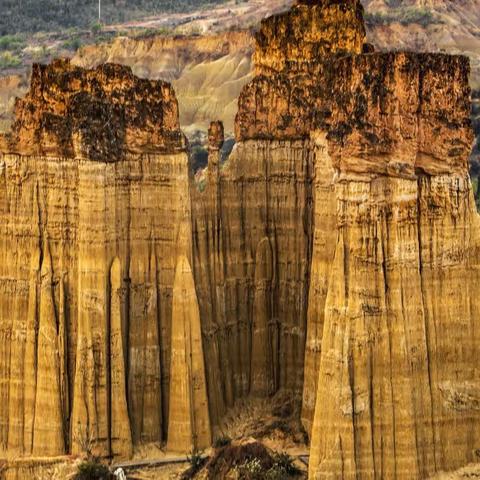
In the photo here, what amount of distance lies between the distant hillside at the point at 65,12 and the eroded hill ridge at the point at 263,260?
5000 inches

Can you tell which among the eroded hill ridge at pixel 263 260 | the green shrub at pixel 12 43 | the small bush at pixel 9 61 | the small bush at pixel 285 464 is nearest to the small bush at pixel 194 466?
the eroded hill ridge at pixel 263 260

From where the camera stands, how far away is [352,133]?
31.4m

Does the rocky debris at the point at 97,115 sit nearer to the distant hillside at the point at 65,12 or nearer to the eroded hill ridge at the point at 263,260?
the eroded hill ridge at the point at 263,260

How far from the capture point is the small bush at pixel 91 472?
113 feet

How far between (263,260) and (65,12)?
441 feet

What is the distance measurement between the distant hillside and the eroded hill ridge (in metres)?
127

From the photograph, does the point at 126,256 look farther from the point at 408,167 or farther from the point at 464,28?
the point at 464,28

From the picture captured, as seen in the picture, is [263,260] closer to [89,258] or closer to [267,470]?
[89,258]

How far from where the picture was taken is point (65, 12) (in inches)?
6654

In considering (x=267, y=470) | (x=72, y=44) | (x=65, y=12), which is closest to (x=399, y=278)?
(x=267, y=470)

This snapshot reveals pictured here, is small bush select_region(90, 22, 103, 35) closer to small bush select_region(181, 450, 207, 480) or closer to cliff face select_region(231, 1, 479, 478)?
small bush select_region(181, 450, 207, 480)

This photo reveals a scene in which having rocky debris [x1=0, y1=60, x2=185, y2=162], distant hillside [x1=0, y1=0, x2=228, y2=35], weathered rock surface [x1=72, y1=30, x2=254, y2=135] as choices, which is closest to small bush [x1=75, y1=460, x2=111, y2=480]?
rocky debris [x1=0, y1=60, x2=185, y2=162]

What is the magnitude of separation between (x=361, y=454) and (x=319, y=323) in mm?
5999

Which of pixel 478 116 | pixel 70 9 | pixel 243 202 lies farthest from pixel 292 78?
pixel 70 9
